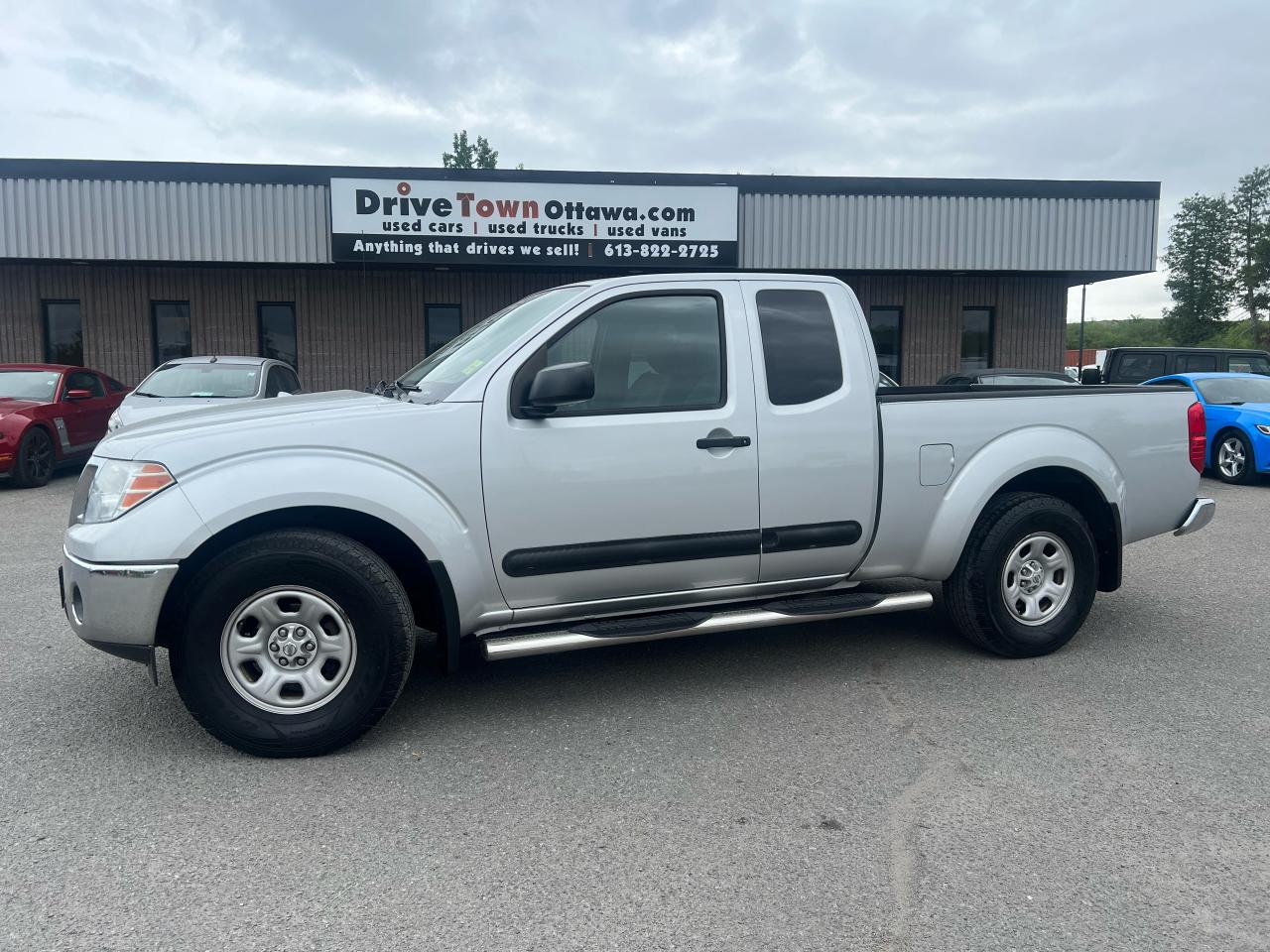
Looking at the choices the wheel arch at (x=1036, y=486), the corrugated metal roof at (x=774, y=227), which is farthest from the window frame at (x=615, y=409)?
the corrugated metal roof at (x=774, y=227)

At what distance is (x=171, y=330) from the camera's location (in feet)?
58.8

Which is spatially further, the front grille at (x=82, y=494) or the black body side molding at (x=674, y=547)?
the black body side molding at (x=674, y=547)

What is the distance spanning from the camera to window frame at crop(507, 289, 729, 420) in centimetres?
403

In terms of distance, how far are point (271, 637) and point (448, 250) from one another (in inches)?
511

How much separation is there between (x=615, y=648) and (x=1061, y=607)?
2319 mm

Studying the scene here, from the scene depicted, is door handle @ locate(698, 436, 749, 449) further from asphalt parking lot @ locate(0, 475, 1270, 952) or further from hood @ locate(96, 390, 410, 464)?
hood @ locate(96, 390, 410, 464)

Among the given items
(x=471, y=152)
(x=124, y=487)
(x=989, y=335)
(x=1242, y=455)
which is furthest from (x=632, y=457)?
(x=471, y=152)

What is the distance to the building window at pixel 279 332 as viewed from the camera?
59.3ft

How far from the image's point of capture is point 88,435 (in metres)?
12.8

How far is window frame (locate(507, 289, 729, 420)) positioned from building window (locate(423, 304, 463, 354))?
14473mm

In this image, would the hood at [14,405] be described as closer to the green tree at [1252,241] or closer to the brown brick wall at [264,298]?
the brown brick wall at [264,298]

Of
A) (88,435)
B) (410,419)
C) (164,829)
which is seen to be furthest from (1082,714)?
(88,435)

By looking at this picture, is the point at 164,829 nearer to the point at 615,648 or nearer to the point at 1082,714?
the point at 615,648

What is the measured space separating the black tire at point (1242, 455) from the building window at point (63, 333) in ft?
60.5
